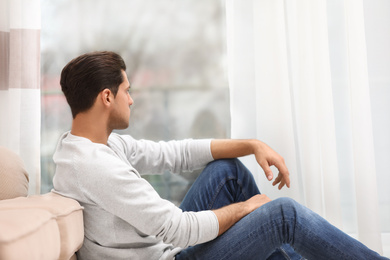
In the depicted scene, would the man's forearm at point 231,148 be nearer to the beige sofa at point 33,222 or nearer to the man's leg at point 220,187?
the man's leg at point 220,187

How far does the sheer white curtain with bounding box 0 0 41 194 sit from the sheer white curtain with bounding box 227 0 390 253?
2.84 feet

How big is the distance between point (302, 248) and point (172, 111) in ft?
3.05

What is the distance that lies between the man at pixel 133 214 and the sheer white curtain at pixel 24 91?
550 millimetres

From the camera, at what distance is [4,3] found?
70.0 inches

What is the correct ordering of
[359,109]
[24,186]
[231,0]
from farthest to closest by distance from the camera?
[231,0] → [359,109] → [24,186]

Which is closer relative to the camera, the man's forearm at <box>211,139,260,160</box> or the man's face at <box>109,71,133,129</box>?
the man's face at <box>109,71,133,129</box>

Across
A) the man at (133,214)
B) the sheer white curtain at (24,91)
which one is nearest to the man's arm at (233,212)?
the man at (133,214)

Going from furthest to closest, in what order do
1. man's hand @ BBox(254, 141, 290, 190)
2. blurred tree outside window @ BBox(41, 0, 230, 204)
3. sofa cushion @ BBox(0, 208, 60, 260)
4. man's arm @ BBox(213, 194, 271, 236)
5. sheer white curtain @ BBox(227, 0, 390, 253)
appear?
blurred tree outside window @ BBox(41, 0, 230, 204) → sheer white curtain @ BBox(227, 0, 390, 253) → man's hand @ BBox(254, 141, 290, 190) → man's arm @ BBox(213, 194, 271, 236) → sofa cushion @ BBox(0, 208, 60, 260)

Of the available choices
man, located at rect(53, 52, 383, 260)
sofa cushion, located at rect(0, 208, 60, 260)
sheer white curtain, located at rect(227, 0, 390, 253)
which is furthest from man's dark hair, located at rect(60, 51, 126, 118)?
sheer white curtain, located at rect(227, 0, 390, 253)

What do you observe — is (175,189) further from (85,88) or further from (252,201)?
(85,88)

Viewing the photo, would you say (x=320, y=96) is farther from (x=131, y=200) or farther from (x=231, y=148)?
(x=131, y=200)

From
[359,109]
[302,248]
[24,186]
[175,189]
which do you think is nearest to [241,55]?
[359,109]

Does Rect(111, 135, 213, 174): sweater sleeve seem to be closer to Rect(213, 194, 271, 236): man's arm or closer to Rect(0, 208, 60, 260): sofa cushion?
Rect(213, 194, 271, 236): man's arm

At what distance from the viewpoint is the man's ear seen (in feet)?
4.17
